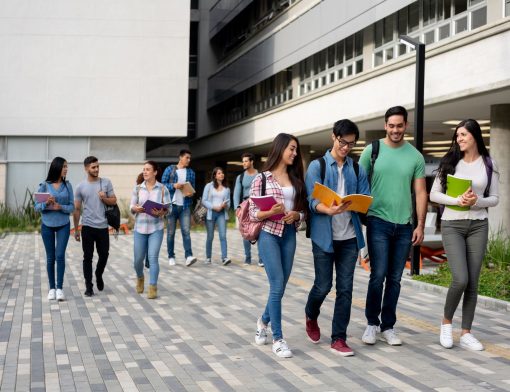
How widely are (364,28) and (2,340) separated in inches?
773

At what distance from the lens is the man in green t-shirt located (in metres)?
6.84

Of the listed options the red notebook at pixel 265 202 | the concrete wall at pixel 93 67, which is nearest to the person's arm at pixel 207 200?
the red notebook at pixel 265 202

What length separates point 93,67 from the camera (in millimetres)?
30562

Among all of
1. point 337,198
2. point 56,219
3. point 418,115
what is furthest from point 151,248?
point 418,115

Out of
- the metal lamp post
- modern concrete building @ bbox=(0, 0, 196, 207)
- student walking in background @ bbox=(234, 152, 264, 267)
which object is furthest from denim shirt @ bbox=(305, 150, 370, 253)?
modern concrete building @ bbox=(0, 0, 196, 207)

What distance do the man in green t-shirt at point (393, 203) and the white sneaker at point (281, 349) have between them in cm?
87

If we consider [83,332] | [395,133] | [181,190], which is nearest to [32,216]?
[181,190]

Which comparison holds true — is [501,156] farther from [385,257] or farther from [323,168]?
[323,168]

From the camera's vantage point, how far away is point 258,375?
5.96 m

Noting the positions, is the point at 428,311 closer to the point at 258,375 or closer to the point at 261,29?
the point at 258,375

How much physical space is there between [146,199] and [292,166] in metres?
3.73

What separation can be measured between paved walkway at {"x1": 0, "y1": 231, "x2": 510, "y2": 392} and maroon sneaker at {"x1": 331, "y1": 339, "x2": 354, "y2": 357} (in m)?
0.09

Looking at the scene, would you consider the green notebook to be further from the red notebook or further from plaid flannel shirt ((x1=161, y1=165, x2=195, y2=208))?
plaid flannel shirt ((x1=161, y1=165, x2=195, y2=208))

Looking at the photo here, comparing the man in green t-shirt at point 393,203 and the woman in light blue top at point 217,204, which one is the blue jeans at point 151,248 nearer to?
the man in green t-shirt at point 393,203
